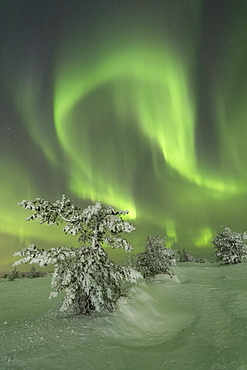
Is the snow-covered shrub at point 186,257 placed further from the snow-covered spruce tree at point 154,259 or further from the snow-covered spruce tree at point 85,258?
the snow-covered spruce tree at point 85,258

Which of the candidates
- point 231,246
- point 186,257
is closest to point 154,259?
point 231,246

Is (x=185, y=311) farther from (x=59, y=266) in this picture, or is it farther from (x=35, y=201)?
(x=35, y=201)

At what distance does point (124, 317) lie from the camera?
7.80m

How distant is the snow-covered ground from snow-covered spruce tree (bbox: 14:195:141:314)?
82cm

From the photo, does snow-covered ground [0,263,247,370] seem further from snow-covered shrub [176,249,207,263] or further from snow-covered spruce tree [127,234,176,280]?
snow-covered shrub [176,249,207,263]

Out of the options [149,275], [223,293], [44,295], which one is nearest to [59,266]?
[44,295]

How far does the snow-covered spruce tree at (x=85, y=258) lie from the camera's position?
299 inches

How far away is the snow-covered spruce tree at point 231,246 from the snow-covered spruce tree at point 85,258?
101 feet

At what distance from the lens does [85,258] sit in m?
8.20

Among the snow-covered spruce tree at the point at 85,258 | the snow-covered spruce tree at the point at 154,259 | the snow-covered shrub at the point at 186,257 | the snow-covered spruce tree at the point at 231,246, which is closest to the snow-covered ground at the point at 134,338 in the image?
the snow-covered spruce tree at the point at 85,258

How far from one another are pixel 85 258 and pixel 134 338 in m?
3.29

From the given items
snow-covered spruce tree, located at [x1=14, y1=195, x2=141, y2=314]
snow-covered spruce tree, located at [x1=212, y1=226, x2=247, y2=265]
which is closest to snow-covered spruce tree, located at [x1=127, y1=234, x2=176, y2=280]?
snow-covered spruce tree, located at [x1=14, y1=195, x2=141, y2=314]

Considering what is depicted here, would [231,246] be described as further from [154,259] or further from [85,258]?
[85,258]

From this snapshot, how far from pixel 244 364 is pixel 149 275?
46.1 feet
